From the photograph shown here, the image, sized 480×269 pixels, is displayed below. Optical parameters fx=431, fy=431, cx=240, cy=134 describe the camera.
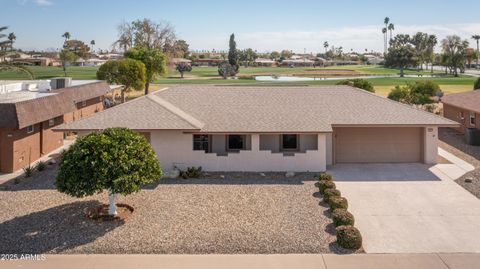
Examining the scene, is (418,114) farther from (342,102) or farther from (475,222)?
(475,222)

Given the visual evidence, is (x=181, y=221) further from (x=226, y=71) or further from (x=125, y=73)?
(x=226, y=71)

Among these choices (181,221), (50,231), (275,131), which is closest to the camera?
(50,231)

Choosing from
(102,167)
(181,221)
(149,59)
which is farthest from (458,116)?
(149,59)

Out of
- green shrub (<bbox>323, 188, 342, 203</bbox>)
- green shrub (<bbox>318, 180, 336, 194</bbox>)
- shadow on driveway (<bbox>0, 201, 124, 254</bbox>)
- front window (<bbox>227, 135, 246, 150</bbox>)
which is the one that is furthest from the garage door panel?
shadow on driveway (<bbox>0, 201, 124, 254</bbox>)

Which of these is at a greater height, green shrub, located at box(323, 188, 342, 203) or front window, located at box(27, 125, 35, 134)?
front window, located at box(27, 125, 35, 134)

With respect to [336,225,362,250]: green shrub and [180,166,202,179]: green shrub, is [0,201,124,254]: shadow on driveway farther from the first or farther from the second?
[336,225,362,250]: green shrub

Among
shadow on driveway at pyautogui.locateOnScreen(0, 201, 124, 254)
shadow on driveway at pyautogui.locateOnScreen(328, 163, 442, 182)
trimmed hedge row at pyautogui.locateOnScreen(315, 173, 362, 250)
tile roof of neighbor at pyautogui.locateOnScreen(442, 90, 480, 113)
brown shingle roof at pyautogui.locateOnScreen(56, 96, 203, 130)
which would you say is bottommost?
shadow on driveway at pyautogui.locateOnScreen(0, 201, 124, 254)
